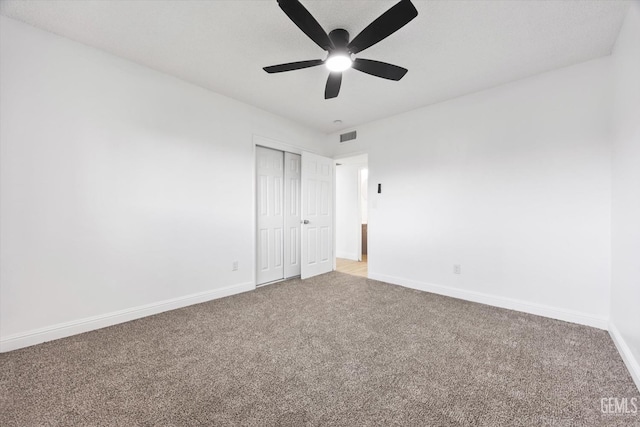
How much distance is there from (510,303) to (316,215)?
111 inches

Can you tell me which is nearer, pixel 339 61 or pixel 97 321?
pixel 339 61

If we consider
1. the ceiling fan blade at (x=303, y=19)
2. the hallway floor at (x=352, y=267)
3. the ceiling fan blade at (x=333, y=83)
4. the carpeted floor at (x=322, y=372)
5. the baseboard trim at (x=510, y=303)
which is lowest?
the hallway floor at (x=352, y=267)

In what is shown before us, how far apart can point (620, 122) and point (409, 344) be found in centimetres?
250

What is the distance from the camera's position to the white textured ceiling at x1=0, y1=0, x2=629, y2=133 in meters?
1.82

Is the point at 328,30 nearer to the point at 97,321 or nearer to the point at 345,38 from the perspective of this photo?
the point at 345,38

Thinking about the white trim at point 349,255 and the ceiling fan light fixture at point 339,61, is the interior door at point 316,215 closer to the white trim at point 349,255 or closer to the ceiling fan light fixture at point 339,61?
the white trim at point 349,255

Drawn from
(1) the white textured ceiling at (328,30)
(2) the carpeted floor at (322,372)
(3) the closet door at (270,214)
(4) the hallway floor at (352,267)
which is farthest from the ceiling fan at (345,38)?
(4) the hallway floor at (352,267)

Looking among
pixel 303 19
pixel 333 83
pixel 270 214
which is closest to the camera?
pixel 303 19

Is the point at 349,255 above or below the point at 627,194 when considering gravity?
below

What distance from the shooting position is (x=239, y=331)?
7.55 feet

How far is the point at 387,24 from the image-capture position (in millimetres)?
1615

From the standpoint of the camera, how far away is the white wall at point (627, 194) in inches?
66.9

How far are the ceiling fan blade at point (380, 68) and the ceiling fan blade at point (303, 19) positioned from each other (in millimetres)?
340

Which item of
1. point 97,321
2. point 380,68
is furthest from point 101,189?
point 380,68
